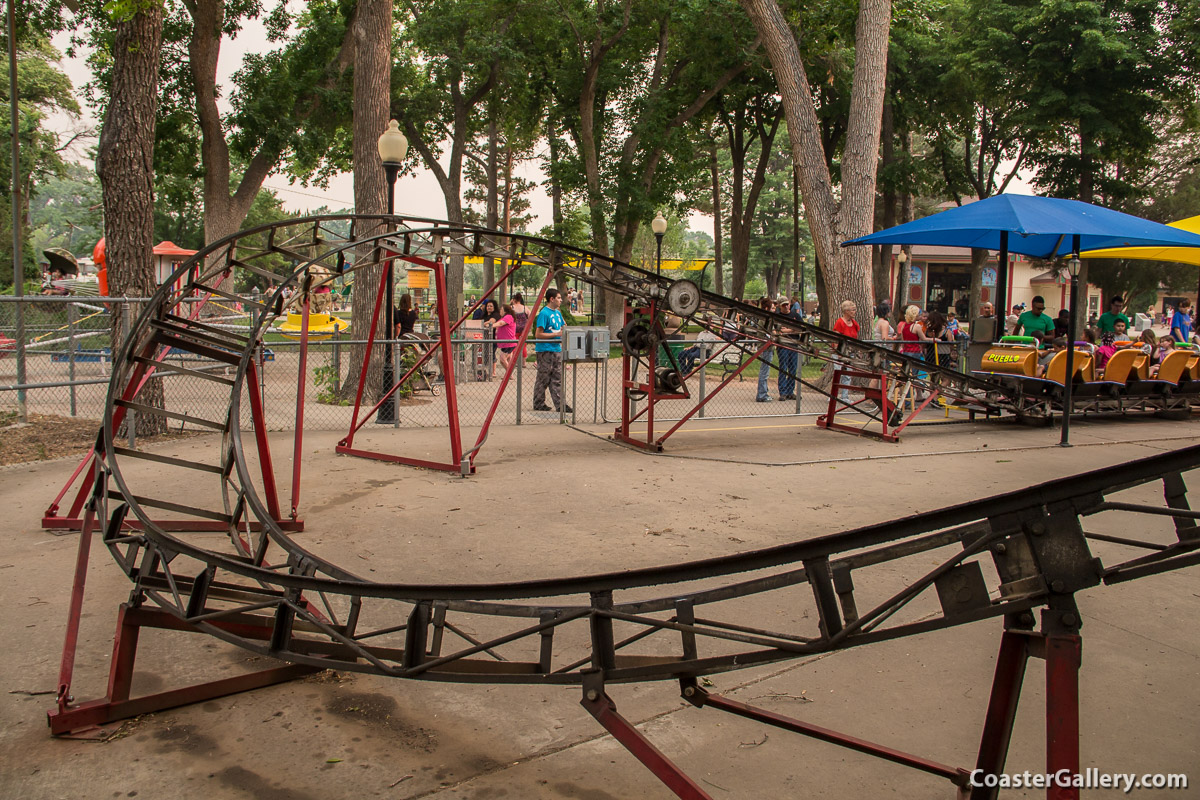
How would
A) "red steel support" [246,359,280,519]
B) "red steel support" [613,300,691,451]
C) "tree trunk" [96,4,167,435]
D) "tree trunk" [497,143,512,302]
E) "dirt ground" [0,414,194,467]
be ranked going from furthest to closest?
"tree trunk" [497,143,512,302], "tree trunk" [96,4,167,435], "red steel support" [613,300,691,451], "dirt ground" [0,414,194,467], "red steel support" [246,359,280,519]

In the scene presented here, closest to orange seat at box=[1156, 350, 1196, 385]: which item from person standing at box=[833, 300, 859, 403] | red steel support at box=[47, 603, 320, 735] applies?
person standing at box=[833, 300, 859, 403]

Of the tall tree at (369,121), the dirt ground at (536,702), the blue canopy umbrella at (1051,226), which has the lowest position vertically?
the dirt ground at (536,702)

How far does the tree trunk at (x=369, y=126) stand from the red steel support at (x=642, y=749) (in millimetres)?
11534

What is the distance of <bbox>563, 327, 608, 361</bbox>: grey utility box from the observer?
13.3 meters

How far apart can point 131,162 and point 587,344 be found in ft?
22.6

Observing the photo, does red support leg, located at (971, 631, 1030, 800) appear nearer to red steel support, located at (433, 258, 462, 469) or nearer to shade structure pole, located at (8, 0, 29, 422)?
red steel support, located at (433, 258, 462, 469)

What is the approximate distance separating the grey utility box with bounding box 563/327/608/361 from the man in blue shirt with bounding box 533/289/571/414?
0.51ft

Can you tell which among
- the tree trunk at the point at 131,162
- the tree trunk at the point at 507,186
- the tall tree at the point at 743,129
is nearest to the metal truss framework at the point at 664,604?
the tree trunk at the point at 131,162

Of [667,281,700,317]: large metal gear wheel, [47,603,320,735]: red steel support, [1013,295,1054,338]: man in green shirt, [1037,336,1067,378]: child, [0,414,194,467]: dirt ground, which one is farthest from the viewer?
[1013,295,1054,338]: man in green shirt

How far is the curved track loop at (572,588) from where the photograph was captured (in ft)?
8.00

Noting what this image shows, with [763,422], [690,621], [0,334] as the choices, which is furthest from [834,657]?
[0,334]

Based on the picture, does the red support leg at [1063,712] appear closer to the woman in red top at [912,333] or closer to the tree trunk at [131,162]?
the tree trunk at [131,162]

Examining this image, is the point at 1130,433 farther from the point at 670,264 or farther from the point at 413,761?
the point at 670,264

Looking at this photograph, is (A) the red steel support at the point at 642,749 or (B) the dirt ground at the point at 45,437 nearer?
(A) the red steel support at the point at 642,749
